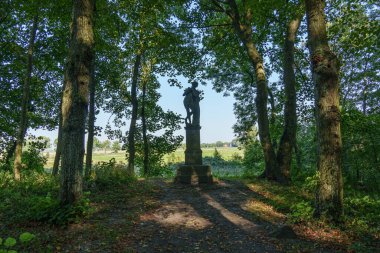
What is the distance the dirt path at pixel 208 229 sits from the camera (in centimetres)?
595

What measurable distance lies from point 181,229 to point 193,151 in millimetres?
7174

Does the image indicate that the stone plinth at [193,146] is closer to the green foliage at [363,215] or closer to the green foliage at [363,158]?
the green foliage at [363,158]

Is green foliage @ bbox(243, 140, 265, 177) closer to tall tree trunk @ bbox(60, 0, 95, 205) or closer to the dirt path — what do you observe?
the dirt path

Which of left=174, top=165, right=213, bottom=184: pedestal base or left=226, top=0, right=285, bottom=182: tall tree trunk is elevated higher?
left=226, top=0, right=285, bottom=182: tall tree trunk

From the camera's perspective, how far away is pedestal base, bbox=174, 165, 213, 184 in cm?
1353

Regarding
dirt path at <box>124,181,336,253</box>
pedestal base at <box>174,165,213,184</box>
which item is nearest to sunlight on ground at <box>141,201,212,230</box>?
dirt path at <box>124,181,336,253</box>

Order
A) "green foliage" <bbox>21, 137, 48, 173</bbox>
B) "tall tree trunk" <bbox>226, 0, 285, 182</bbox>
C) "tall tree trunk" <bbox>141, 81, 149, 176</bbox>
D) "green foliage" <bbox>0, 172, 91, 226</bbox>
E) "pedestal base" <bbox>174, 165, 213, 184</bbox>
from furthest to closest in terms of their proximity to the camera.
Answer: "tall tree trunk" <bbox>141, 81, 149, 176</bbox>, "green foliage" <bbox>21, 137, 48, 173</bbox>, "tall tree trunk" <bbox>226, 0, 285, 182</bbox>, "pedestal base" <bbox>174, 165, 213, 184</bbox>, "green foliage" <bbox>0, 172, 91, 226</bbox>

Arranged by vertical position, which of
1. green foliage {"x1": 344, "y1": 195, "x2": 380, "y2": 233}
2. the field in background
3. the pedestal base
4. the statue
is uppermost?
the statue

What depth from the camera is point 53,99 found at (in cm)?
2175

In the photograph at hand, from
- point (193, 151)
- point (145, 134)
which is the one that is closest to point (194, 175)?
point (193, 151)

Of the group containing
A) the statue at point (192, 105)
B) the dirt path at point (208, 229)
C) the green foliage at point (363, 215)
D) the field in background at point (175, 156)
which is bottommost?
the dirt path at point (208, 229)

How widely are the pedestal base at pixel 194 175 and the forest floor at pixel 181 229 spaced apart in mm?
2926

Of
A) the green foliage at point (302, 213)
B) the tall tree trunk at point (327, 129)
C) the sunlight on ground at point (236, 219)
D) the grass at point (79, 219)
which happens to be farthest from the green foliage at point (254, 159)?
the tall tree trunk at point (327, 129)

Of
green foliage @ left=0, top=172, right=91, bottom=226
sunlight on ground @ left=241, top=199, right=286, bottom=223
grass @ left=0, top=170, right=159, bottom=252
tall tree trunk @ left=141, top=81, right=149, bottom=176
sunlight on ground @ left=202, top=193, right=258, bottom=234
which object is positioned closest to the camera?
grass @ left=0, top=170, right=159, bottom=252
